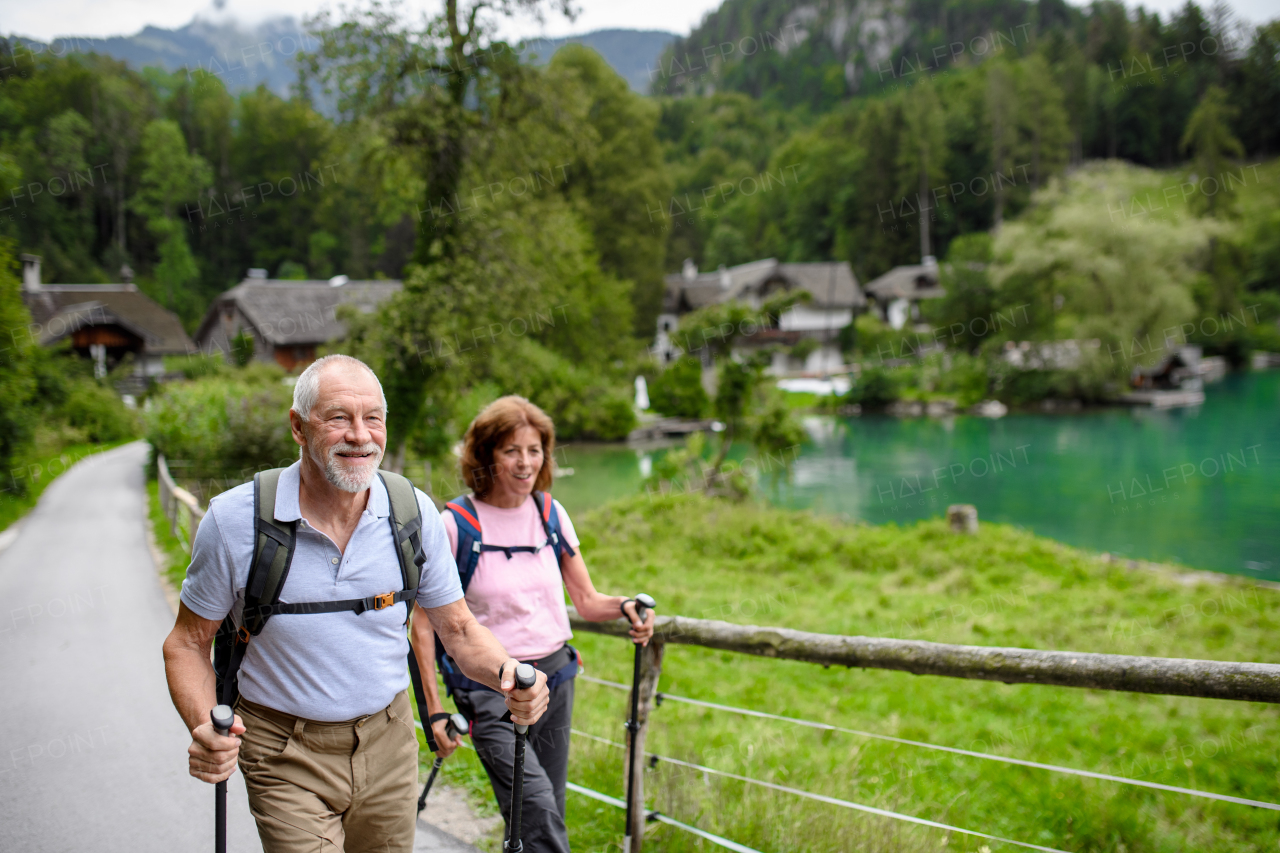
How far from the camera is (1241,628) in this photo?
355 inches

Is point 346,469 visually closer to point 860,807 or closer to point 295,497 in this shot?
point 295,497

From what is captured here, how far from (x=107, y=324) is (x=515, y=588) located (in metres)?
43.5

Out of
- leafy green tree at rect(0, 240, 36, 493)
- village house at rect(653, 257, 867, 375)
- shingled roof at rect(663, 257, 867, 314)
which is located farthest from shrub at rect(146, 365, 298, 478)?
shingled roof at rect(663, 257, 867, 314)

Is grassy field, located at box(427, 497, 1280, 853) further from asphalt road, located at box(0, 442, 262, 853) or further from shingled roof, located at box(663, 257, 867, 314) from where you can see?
shingled roof, located at box(663, 257, 867, 314)

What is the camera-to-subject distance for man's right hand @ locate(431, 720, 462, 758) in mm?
2654

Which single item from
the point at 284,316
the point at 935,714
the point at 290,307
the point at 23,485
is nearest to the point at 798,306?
the point at 290,307

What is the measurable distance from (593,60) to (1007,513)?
96.6 feet

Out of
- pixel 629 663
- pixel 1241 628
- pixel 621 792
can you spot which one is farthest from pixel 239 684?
pixel 1241 628

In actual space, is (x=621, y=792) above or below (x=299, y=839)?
below

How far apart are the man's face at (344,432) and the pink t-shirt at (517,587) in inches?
27.2

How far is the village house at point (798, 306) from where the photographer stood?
58.5 meters

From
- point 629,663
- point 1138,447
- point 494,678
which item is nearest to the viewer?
point 494,678

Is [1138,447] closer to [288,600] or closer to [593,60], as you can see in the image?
[593,60]

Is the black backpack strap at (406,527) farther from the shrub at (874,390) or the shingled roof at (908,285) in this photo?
the shingled roof at (908,285)
